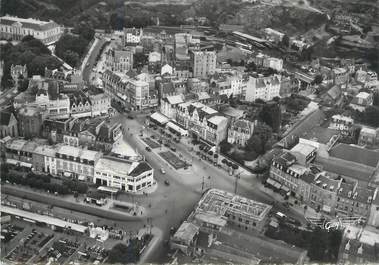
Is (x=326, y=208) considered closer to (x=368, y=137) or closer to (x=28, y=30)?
(x=368, y=137)

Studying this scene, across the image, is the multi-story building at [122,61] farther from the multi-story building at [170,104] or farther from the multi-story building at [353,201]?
the multi-story building at [353,201]

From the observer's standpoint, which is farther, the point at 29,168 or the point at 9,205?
the point at 29,168

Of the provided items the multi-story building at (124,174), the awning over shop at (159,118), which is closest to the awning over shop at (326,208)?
the multi-story building at (124,174)

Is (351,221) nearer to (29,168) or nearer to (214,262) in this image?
(214,262)

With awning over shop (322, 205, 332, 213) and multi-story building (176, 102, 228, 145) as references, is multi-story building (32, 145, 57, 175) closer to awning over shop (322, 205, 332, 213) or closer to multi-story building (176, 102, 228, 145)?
multi-story building (176, 102, 228, 145)

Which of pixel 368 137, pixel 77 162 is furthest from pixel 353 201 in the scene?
pixel 77 162

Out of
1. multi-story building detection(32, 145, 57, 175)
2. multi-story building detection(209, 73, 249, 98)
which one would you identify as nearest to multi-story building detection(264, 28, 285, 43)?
multi-story building detection(209, 73, 249, 98)

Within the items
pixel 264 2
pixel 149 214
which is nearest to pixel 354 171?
pixel 149 214
